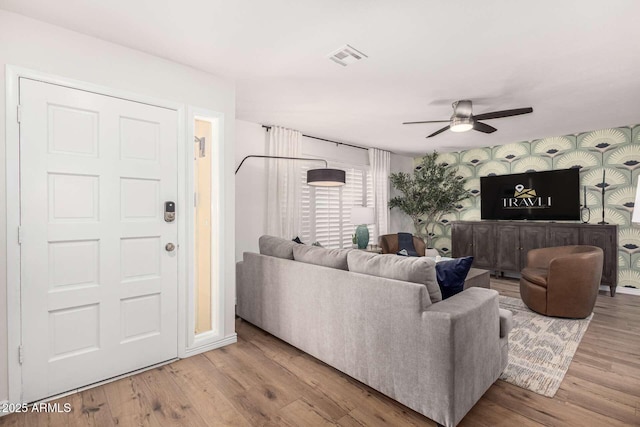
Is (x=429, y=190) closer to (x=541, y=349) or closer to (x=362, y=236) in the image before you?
(x=362, y=236)

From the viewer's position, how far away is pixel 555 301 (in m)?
3.60

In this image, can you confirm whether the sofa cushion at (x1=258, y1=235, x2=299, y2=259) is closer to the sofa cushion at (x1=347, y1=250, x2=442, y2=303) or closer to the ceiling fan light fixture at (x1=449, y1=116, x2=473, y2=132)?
the sofa cushion at (x1=347, y1=250, x2=442, y2=303)

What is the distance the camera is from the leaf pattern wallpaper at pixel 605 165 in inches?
185

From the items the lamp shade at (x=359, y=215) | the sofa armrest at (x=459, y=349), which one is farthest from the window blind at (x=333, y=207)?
the sofa armrest at (x=459, y=349)

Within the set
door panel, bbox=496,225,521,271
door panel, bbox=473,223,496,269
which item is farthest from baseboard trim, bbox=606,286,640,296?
door panel, bbox=473,223,496,269

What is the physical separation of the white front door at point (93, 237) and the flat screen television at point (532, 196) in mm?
5649

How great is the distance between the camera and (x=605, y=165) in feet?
16.1

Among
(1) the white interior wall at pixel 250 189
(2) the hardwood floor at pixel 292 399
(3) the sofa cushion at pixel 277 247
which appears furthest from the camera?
(1) the white interior wall at pixel 250 189

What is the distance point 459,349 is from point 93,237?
2.57 metres

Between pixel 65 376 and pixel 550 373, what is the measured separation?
3.57 m

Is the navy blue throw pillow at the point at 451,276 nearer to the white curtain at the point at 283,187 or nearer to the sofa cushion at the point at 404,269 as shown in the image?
the sofa cushion at the point at 404,269

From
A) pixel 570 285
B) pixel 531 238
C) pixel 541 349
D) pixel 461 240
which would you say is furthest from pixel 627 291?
pixel 541 349

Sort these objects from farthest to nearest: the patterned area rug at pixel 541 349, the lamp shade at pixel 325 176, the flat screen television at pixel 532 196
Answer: the flat screen television at pixel 532 196, the lamp shade at pixel 325 176, the patterned area rug at pixel 541 349

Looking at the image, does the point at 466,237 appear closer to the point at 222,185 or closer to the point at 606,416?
the point at 606,416
